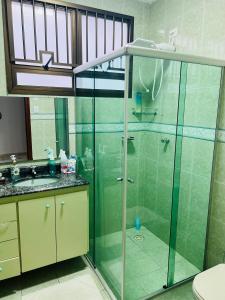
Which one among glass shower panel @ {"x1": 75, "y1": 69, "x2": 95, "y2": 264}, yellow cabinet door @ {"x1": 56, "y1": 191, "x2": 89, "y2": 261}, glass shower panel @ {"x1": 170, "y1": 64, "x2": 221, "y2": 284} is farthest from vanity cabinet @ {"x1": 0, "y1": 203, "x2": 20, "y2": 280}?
glass shower panel @ {"x1": 170, "y1": 64, "x2": 221, "y2": 284}

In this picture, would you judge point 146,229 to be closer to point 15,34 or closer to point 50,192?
point 50,192

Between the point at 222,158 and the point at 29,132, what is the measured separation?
1.69 m

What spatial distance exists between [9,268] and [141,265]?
109 centimetres

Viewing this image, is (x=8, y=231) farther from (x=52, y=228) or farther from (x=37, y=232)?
(x=52, y=228)

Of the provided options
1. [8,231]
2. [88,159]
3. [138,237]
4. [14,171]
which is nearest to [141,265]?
[138,237]

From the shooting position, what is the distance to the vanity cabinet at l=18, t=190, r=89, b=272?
1793 mm

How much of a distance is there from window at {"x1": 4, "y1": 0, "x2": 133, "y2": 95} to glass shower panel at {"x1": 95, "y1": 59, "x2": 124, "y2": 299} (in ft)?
1.84

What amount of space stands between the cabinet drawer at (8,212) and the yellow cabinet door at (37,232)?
5cm

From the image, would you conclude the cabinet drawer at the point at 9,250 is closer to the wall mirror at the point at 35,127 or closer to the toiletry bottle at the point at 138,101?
the wall mirror at the point at 35,127

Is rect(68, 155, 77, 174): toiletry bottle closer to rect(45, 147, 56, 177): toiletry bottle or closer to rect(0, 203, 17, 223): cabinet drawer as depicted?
rect(45, 147, 56, 177): toiletry bottle

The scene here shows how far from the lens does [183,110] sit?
6.12 ft

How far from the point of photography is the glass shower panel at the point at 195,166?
1.83 metres

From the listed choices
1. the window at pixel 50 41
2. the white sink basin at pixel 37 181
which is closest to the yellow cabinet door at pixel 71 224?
the white sink basin at pixel 37 181

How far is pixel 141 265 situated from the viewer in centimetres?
205
